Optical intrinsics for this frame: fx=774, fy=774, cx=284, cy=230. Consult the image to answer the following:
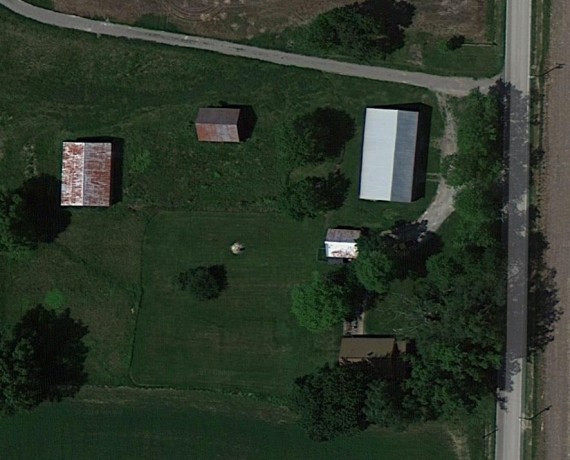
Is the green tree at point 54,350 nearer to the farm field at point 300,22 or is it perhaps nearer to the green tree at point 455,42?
the farm field at point 300,22

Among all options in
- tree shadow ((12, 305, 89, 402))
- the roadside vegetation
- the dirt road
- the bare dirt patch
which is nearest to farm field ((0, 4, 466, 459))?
tree shadow ((12, 305, 89, 402))

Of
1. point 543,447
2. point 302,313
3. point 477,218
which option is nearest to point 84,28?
point 302,313

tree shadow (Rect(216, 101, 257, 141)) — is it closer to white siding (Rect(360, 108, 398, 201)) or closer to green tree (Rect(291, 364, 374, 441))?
white siding (Rect(360, 108, 398, 201))

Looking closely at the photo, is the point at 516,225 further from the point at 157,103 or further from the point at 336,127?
the point at 157,103

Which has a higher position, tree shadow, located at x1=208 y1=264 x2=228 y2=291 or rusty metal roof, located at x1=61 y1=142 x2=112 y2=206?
rusty metal roof, located at x1=61 y1=142 x2=112 y2=206

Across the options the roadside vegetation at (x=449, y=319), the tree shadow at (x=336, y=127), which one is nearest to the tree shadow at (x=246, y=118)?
the tree shadow at (x=336, y=127)

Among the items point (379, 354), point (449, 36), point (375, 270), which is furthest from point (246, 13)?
point (379, 354)
